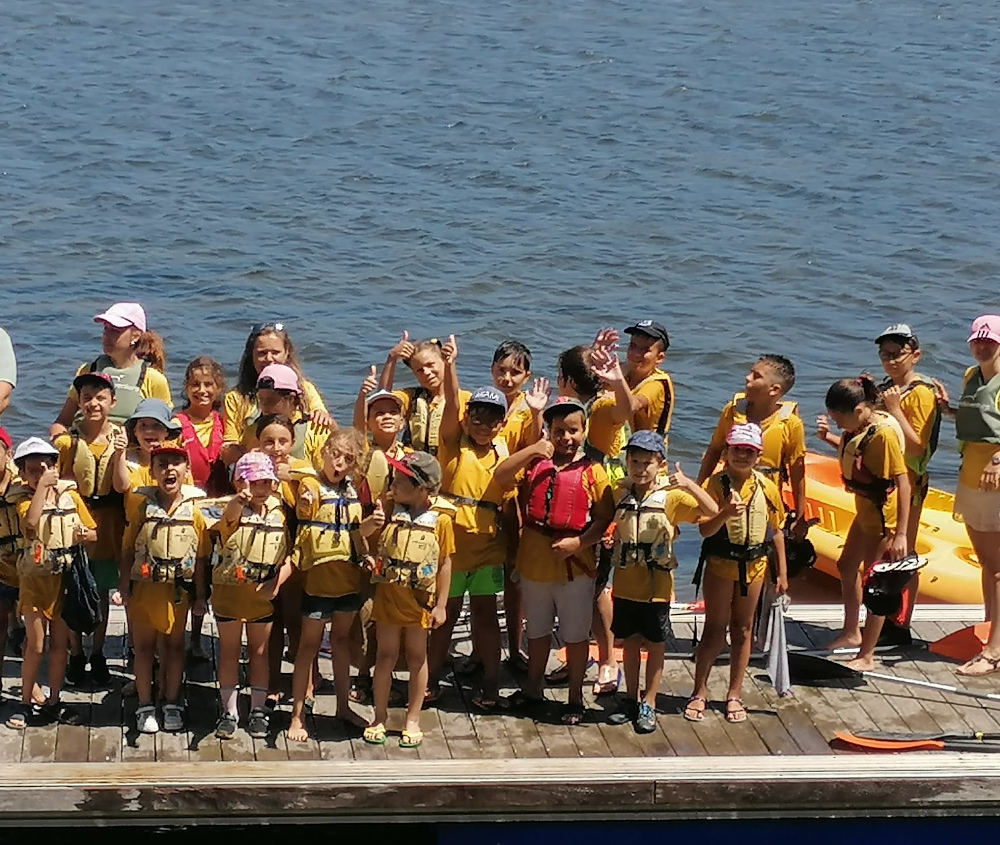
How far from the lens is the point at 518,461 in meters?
7.56

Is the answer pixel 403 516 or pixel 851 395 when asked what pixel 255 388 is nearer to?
pixel 403 516

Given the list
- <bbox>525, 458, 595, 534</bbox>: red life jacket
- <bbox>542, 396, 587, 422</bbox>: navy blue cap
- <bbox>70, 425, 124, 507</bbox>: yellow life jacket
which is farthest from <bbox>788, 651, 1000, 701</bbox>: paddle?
<bbox>70, 425, 124, 507</bbox>: yellow life jacket

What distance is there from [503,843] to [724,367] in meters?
11.5

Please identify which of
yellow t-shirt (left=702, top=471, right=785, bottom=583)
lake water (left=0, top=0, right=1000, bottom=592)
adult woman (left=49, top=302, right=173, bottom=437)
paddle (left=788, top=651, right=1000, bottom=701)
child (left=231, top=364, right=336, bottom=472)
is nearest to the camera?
yellow t-shirt (left=702, top=471, right=785, bottom=583)

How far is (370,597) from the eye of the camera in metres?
7.66

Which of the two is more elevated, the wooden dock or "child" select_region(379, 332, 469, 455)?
"child" select_region(379, 332, 469, 455)

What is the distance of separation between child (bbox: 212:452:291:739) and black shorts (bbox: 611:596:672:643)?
153 cm

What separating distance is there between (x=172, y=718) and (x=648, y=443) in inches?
98.1

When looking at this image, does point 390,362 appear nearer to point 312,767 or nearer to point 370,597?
point 370,597

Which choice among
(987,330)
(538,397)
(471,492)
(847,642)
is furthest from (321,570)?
(987,330)

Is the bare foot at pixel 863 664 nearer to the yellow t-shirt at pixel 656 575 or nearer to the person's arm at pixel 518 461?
the yellow t-shirt at pixel 656 575

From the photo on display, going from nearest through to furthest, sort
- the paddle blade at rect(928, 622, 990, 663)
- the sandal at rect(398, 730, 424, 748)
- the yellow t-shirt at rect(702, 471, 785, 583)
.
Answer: the sandal at rect(398, 730, 424, 748) → the yellow t-shirt at rect(702, 471, 785, 583) → the paddle blade at rect(928, 622, 990, 663)

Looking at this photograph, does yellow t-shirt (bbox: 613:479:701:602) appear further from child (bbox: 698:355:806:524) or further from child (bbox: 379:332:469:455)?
child (bbox: 379:332:469:455)

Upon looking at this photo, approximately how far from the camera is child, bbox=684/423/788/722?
763 cm
